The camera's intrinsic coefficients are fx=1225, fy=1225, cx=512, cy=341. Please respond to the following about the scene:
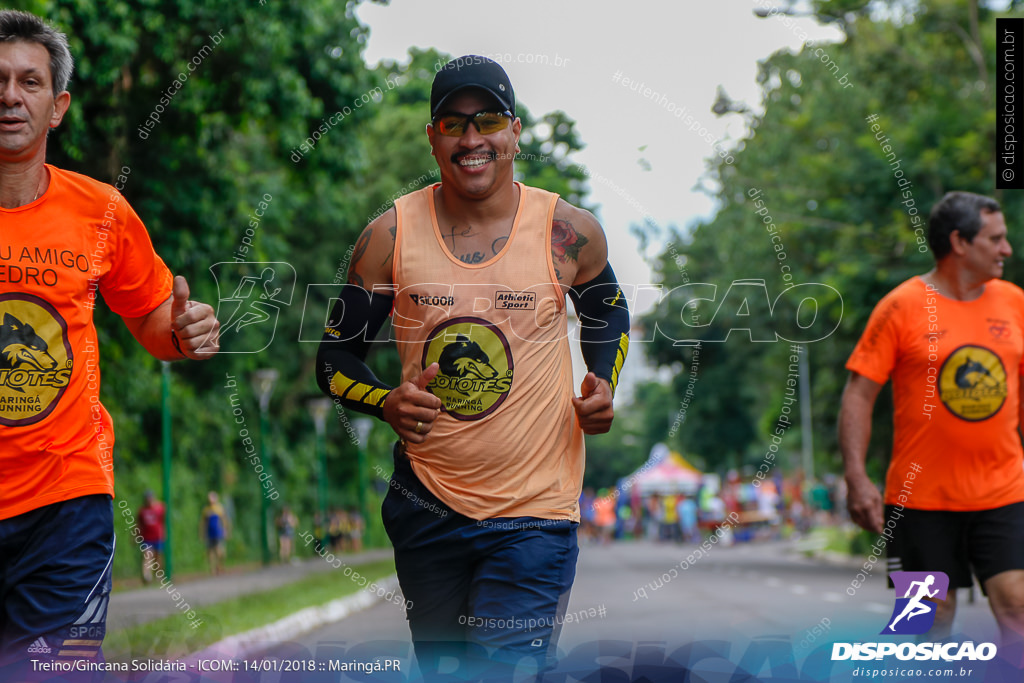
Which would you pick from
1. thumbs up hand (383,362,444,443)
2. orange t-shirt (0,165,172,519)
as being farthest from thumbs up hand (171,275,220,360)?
thumbs up hand (383,362,444,443)

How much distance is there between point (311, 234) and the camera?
2255cm

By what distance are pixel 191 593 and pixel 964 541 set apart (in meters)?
11.2

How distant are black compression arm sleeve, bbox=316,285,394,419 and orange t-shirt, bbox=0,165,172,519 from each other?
611mm

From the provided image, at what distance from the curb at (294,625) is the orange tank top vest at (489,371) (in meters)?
3.02

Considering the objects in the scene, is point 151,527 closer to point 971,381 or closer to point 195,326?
point 971,381

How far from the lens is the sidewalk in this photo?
353 inches

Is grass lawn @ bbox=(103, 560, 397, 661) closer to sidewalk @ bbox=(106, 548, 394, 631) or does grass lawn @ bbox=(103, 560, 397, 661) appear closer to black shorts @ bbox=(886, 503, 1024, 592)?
sidewalk @ bbox=(106, 548, 394, 631)

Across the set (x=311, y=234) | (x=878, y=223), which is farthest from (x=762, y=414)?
(x=878, y=223)

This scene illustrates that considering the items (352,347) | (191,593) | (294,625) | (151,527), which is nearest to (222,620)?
(294,625)

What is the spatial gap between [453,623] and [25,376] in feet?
4.16

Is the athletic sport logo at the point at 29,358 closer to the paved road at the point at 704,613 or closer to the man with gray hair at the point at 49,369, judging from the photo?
the man with gray hair at the point at 49,369

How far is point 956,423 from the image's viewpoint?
4.48 metres

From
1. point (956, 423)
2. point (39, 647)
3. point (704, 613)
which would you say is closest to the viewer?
point (39, 647)

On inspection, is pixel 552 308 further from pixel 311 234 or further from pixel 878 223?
pixel 311 234
